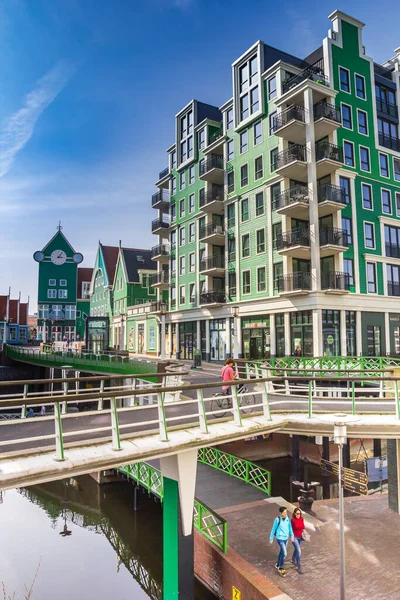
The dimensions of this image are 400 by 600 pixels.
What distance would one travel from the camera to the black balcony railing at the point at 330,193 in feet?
95.1

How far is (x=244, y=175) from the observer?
3612cm

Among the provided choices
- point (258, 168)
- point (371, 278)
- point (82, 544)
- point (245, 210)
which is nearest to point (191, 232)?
point (245, 210)

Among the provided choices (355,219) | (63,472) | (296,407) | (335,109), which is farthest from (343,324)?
(63,472)

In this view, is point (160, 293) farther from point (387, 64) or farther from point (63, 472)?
point (63, 472)

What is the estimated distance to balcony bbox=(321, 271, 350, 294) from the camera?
2834 cm

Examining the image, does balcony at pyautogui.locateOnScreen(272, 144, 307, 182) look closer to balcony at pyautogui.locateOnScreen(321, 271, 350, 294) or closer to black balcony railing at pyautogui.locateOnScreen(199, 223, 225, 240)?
balcony at pyautogui.locateOnScreen(321, 271, 350, 294)

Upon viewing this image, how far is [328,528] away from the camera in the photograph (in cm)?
1257

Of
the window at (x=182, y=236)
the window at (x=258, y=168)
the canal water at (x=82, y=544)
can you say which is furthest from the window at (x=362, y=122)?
the canal water at (x=82, y=544)

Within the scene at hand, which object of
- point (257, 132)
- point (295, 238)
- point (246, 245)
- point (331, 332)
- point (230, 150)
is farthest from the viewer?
point (230, 150)

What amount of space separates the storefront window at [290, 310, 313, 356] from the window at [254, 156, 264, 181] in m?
11.6

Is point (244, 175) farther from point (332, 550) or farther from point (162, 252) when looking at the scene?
point (332, 550)

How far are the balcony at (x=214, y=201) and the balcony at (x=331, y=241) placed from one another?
39.2 feet

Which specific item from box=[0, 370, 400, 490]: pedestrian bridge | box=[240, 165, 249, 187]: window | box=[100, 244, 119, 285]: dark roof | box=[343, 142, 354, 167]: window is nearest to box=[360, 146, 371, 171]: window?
box=[343, 142, 354, 167]: window

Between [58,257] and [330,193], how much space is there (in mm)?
57543
